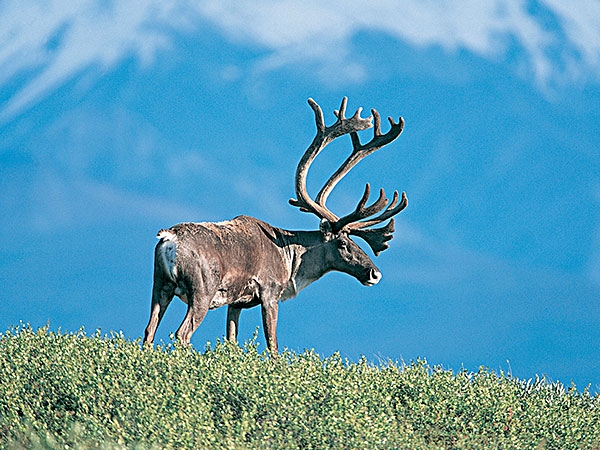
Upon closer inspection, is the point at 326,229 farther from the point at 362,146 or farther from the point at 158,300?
the point at 158,300

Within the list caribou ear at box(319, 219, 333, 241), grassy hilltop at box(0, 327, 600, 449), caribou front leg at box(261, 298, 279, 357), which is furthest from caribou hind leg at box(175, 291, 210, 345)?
caribou ear at box(319, 219, 333, 241)

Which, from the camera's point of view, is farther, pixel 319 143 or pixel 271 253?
pixel 319 143

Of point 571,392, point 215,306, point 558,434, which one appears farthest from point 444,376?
point 215,306

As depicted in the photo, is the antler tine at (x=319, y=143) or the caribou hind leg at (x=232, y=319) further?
the antler tine at (x=319, y=143)

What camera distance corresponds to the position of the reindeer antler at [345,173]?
9102 millimetres

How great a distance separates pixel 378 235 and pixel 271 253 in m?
1.53

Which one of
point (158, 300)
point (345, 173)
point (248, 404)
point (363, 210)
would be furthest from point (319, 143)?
point (248, 404)

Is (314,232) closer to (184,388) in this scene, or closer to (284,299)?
(284,299)

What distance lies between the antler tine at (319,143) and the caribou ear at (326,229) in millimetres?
60

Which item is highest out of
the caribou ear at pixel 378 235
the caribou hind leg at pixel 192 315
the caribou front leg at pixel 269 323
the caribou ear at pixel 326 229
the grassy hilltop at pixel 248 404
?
the caribou ear at pixel 378 235

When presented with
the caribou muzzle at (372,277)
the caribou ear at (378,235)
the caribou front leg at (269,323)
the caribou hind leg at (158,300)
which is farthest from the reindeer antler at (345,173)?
the caribou hind leg at (158,300)

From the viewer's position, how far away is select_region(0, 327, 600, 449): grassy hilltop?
205 inches

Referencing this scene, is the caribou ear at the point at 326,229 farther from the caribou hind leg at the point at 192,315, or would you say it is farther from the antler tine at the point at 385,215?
the caribou hind leg at the point at 192,315

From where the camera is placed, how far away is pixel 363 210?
29.7ft
